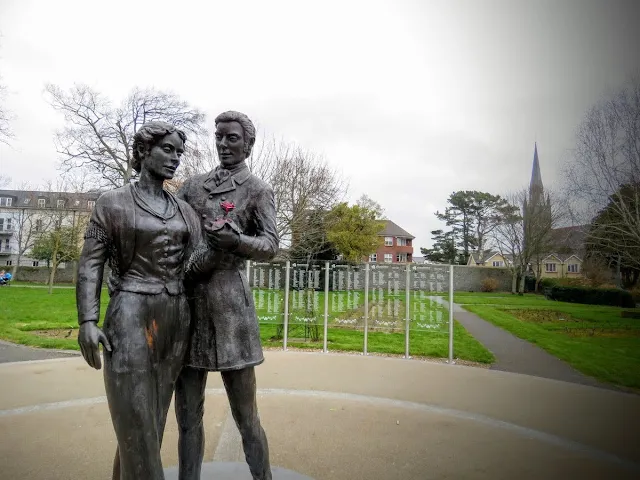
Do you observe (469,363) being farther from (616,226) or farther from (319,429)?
(616,226)

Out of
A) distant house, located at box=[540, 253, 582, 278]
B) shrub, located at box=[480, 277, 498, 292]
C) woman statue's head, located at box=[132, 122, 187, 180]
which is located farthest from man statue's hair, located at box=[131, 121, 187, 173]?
shrub, located at box=[480, 277, 498, 292]

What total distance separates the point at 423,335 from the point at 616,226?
9066 mm

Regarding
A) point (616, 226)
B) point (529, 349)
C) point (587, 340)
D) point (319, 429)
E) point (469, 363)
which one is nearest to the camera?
point (319, 429)

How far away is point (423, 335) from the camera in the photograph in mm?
14414

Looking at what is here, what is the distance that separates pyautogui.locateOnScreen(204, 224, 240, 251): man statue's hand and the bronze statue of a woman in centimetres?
29

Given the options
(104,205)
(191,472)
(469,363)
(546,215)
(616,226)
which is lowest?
(469,363)

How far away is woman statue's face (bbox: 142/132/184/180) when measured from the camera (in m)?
2.27

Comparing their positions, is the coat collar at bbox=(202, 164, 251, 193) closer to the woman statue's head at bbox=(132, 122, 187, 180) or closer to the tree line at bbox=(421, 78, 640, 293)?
the woman statue's head at bbox=(132, 122, 187, 180)

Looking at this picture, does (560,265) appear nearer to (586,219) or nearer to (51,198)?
(586,219)

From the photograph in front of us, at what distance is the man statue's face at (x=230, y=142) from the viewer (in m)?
2.58

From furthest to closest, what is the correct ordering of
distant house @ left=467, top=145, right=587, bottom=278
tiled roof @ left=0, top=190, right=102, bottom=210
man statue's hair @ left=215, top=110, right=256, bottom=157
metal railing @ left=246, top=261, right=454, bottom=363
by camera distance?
distant house @ left=467, top=145, right=587, bottom=278
tiled roof @ left=0, top=190, right=102, bottom=210
metal railing @ left=246, top=261, right=454, bottom=363
man statue's hair @ left=215, top=110, right=256, bottom=157

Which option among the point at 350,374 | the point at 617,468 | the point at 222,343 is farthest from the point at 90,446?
the point at 617,468

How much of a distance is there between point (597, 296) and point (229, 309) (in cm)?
2767

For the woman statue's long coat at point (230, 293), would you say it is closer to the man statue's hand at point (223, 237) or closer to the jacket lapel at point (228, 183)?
the jacket lapel at point (228, 183)
